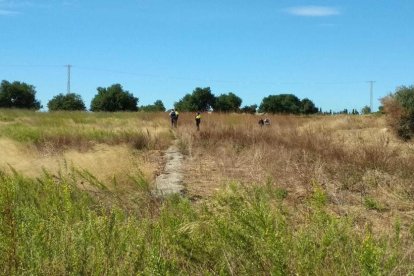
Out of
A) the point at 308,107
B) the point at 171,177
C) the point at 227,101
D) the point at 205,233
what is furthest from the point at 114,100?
the point at 205,233

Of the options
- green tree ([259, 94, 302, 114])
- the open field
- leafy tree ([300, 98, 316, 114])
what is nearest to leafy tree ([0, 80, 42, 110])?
green tree ([259, 94, 302, 114])

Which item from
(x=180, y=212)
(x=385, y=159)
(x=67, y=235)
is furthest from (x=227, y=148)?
(x=67, y=235)

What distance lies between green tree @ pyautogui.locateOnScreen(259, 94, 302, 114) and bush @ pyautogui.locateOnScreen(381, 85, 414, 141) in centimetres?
9274

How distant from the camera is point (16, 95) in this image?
10700 cm

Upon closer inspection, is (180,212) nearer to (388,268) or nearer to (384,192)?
(388,268)

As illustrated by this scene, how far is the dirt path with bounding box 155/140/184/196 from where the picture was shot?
337 inches

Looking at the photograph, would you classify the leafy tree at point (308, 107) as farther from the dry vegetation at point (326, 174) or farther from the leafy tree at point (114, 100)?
the dry vegetation at point (326, 174)

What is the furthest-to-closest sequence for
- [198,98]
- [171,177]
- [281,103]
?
[281,103] < [198,98] < [171,177]

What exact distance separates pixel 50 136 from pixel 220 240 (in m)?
15.3

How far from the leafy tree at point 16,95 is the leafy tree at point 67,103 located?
670cm

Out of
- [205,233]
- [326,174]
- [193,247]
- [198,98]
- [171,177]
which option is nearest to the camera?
[193,247]

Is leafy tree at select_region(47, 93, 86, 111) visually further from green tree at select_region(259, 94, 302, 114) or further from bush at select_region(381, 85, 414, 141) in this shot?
bush at select_region(381, 85, 414, 141)

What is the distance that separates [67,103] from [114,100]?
10596 millimetres

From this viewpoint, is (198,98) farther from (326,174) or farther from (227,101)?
(326,174)
